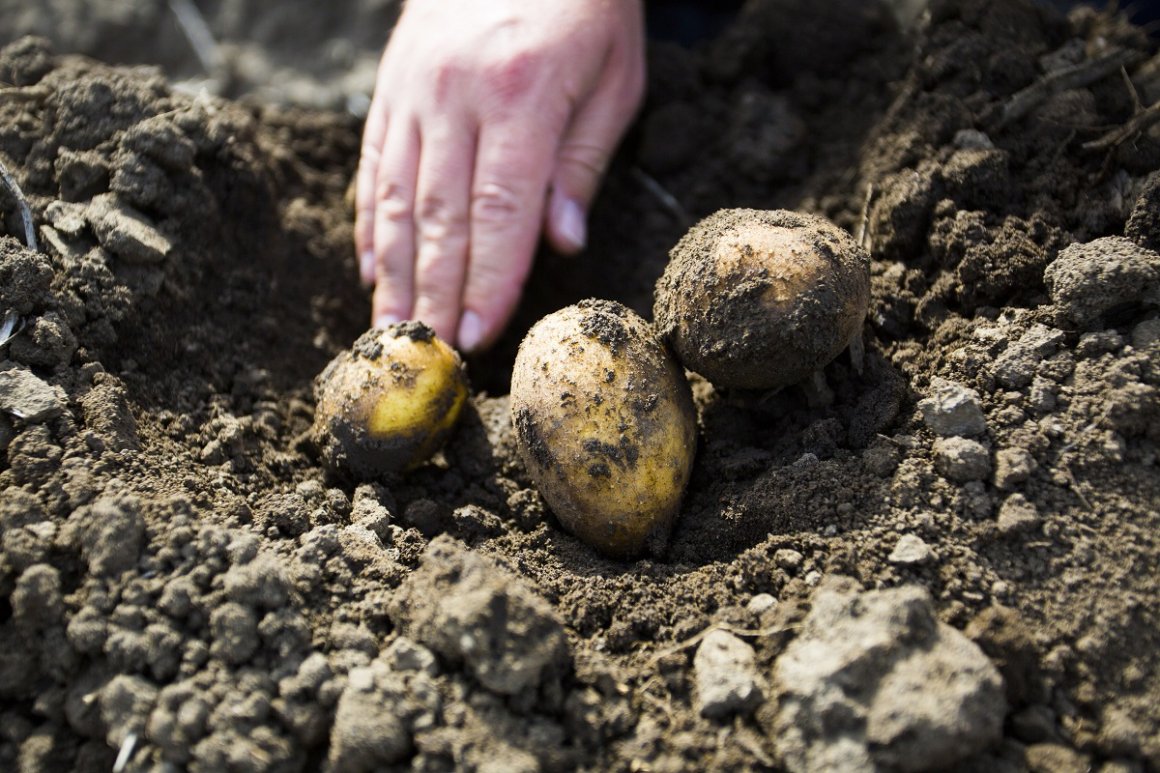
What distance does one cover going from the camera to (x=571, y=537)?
91.0 inches

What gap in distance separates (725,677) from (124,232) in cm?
207

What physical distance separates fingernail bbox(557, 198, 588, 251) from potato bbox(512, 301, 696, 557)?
87cm

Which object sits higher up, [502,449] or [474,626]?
[474,626]

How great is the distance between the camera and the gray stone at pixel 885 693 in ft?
5.38

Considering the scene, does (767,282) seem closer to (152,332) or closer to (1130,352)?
(1130,352)

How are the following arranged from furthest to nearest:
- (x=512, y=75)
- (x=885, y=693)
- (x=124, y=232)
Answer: (x=512, y=75)
(x=124, y=232)
(x=885, y=693)

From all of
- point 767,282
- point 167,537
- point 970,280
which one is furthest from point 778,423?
point 167,537

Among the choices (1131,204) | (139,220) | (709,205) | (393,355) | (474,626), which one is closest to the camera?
(474,626)

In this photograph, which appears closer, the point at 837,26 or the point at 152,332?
the point at 152,332

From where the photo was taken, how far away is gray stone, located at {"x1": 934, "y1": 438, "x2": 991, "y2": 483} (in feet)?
6.67

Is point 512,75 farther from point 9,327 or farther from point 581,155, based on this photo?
point 9,327

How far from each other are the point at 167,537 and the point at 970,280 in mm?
2128

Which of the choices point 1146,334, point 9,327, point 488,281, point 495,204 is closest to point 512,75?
point 495,204

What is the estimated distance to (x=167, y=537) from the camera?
1979 millimetres
